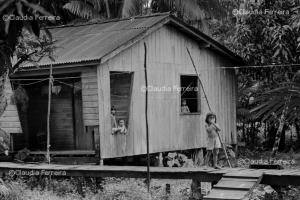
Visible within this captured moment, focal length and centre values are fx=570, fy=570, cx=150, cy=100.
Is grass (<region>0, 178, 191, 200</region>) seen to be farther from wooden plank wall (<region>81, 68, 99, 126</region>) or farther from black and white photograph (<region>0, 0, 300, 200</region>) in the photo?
wooden plank wall (<region>81, 68, 99, 126</region>)

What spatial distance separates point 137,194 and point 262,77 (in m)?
10.1

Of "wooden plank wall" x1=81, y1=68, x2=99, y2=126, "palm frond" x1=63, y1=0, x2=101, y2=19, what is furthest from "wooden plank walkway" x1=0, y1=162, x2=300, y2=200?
"palm frond" x1=63, y1=0, x2=101, y2=19

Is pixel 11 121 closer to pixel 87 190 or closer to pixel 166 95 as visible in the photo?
pixel 166 95

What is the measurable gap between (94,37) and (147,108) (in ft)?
9.30

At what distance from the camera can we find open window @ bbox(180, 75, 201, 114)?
16109 millimetres

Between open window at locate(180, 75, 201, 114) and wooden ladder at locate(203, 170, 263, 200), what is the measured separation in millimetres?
6955

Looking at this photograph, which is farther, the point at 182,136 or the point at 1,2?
the point at 182,136

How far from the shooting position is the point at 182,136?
1579 centimetres

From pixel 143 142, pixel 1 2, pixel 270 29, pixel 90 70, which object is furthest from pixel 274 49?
pixel 1 2

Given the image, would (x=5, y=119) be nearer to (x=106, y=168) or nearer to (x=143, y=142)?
(x=143, y=142)

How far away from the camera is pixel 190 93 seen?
57.3 ft

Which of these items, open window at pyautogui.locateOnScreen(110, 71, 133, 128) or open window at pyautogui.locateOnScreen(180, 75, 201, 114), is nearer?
open window at pyautogui.locateOnScreen(110, 71, 133, 128)

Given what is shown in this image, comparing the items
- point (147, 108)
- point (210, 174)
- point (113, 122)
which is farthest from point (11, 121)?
point (210, 174)

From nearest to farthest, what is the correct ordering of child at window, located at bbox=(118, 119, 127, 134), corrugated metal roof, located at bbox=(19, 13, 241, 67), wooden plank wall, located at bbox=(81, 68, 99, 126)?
wooden plank wall, located at bbox=(81, 68, 99, 126)
corrugated metal roof, located at bbox=(19, 13, 241, 67)
child at window, located at bbox=(118, 119, 127, 134)
